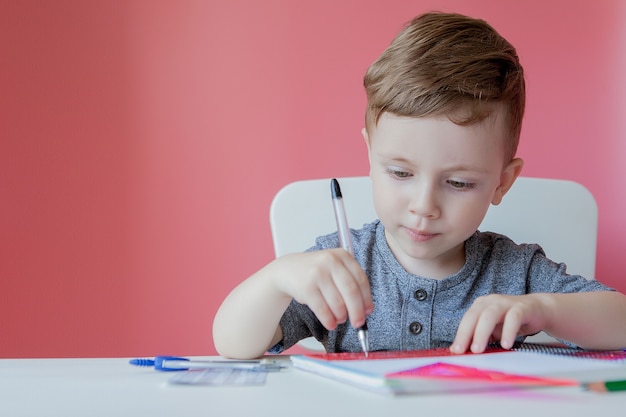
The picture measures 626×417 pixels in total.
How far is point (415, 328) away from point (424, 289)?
0.06 metres

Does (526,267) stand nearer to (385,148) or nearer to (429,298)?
(429,298)

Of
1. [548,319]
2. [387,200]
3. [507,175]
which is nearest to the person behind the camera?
[548,319]

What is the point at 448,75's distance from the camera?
0.94m

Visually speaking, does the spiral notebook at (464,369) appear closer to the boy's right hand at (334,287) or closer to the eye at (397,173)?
the boy's right hand at (334,287)

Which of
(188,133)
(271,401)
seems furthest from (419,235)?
(188,133)

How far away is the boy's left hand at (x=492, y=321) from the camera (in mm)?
742

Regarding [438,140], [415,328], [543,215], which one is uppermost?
[438,140]

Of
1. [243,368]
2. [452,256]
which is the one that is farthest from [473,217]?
[243,368]

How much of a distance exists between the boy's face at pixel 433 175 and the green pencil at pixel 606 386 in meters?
0.36

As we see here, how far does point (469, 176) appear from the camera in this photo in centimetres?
90

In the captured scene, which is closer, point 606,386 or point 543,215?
point 606,386

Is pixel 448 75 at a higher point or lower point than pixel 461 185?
higher

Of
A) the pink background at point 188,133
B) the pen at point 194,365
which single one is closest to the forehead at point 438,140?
the pen at point 194,365

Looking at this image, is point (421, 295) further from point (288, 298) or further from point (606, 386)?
point (606, 386)
